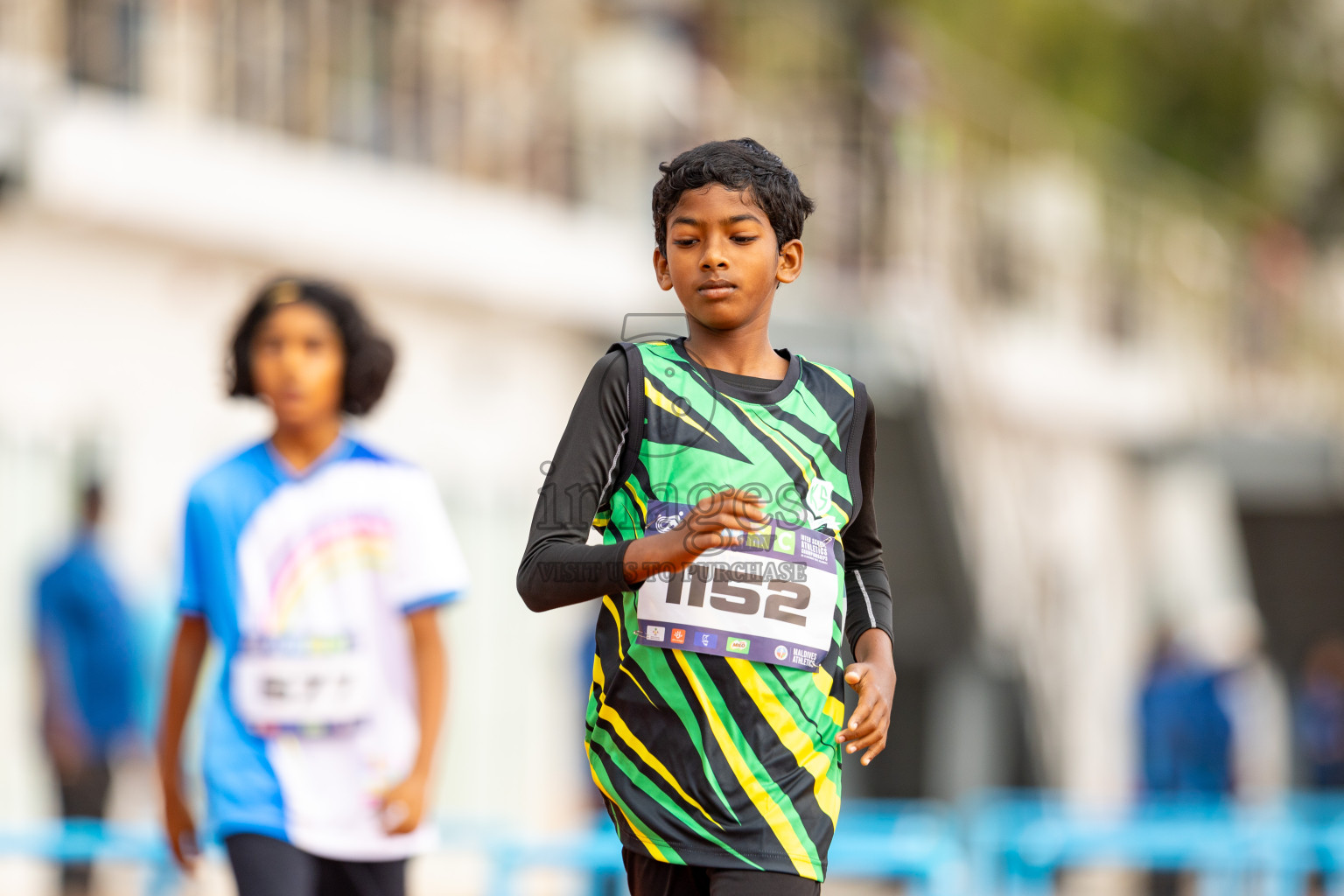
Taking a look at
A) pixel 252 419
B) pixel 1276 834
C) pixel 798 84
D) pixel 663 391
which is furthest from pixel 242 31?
pixel 663 391

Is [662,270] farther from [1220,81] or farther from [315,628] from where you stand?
[1220,81]

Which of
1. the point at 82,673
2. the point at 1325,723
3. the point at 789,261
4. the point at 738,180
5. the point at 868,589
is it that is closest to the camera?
the point at 738,180

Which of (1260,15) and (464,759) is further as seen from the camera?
(1260,15)

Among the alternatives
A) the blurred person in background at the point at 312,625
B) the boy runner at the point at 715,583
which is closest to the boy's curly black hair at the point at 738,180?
the boy runner at the point at 715,583

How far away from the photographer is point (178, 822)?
4.53 meters

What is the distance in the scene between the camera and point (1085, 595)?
22281mm

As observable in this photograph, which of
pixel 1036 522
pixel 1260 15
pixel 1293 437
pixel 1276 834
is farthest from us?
pixel 1260 15

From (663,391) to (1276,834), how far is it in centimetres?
791

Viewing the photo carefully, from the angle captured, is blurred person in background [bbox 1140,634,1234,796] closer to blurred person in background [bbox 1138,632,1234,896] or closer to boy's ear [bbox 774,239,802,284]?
blurred person in background [bbox 1138,632,1234,896]

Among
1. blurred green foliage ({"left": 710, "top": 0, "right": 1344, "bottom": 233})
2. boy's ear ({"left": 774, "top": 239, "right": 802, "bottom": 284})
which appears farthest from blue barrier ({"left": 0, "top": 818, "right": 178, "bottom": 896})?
blurred green foliage ({"left": 710, "top": 0, "right": 1344, "bottom": 233})

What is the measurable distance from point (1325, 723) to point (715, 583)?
51.2 ft

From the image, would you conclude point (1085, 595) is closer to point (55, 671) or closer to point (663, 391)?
point (55, 671)

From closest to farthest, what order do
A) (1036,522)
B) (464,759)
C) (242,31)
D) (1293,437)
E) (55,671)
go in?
1. (55,671)
2. (242,31)
3. (464,759)
4. (1036,522)
5. (1293,437)

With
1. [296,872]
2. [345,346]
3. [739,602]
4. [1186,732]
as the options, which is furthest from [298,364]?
[1186,732]
